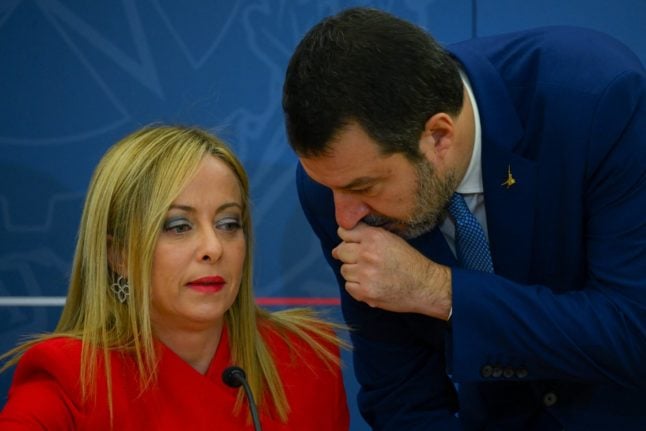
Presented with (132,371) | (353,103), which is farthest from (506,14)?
(132,371)

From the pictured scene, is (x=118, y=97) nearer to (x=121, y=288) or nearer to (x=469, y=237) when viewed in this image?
(x=121, y=288)

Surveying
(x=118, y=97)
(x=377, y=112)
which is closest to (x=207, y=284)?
(x=377, y=112)

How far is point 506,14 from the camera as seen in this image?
8.86ft

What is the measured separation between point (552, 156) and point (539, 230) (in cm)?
14

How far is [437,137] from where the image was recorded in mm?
1740

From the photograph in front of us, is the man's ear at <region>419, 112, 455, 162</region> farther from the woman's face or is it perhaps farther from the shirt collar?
the woman's face

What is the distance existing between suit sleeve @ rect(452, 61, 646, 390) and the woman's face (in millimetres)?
481

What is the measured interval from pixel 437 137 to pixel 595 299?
38cm

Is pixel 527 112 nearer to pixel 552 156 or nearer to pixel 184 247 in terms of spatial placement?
pixel 552 156

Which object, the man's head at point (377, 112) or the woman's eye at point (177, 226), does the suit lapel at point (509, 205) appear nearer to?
the man's head at point (377, 112)

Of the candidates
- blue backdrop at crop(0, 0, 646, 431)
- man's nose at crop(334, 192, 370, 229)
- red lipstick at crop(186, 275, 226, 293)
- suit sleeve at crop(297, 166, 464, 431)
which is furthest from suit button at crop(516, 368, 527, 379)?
blue backdrop at crop(0, 0, 646, 431)

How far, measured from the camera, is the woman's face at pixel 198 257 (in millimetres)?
1957

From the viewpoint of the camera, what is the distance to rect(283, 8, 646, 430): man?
65.4 inches

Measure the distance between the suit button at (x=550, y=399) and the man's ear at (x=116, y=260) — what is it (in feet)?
2.75
